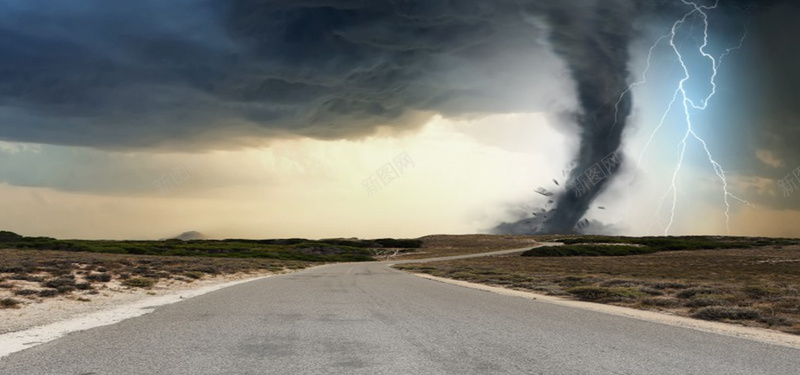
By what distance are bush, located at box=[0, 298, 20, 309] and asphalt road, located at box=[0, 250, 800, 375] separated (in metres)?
6.44

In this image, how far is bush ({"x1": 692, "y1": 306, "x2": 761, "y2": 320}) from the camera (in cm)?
1656

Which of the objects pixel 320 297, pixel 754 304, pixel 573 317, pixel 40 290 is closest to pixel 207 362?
pixel 573 317

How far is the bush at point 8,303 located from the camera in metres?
17.9

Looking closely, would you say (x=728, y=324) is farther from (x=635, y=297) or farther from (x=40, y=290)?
(x=40, y=290)

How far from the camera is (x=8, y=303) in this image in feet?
59.8

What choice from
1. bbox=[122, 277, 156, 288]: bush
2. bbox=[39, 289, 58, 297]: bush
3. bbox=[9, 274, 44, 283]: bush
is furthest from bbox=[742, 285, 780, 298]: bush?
bbox=[9, 274, 44, 283]: bush

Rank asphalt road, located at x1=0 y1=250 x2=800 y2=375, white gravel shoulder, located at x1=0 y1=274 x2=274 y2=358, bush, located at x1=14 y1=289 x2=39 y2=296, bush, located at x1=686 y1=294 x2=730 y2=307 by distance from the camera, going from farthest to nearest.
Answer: bush, located at x1=14 y1=289 x2=39 y2=296, bush, located at x1=686 y1=294 x2=730 y2=307, white gravel shoulder, located at x1=0 y1=274 x2=274 y2=358, asphalt road, located at x1=0 y1=250 x2=800 y2=375

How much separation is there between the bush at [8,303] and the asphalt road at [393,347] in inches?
253

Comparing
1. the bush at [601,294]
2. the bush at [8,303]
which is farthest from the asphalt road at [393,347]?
the bush at [601,294]

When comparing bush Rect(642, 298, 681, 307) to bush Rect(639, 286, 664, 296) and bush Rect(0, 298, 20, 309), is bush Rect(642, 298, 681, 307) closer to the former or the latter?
bush Rect(639, 286, 664, 296)

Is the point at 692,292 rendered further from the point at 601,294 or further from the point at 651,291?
the point at 601,294

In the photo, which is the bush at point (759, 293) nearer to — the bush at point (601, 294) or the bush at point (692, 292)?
the bush at point (692, 292)

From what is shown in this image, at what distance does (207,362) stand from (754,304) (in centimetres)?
2069

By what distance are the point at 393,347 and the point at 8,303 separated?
15875mm
